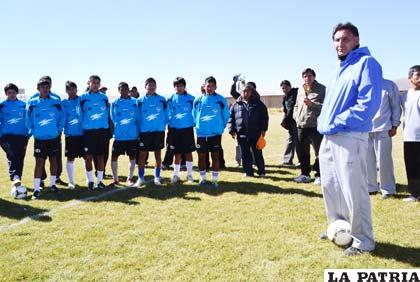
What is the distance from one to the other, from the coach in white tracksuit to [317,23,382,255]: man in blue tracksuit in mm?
3160

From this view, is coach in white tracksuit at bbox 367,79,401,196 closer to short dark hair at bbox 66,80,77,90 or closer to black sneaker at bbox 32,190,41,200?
short dark hair at bbox 66,80,77,90

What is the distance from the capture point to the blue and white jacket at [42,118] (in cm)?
843

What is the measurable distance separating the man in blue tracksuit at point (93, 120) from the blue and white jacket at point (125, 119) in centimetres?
31

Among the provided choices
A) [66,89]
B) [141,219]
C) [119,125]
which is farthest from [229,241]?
[66,89]

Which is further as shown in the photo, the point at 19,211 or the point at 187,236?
the point at 19,211

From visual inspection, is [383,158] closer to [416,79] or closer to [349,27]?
[416,79]

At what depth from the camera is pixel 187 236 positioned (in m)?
5.55

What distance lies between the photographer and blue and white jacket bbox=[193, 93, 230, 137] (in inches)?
357

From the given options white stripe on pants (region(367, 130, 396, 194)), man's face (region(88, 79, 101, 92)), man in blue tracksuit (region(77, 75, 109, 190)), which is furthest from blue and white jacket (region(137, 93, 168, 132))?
white stripe on pants (region(367, 130, 396, 194))

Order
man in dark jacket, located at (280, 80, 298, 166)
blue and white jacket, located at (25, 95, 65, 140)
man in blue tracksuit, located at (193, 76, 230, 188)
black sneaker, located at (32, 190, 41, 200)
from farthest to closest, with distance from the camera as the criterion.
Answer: man in dark jacket, located at (280, 80, 298, 166) < man in blue tracksuit, located at (193, 76, 230, 188) < blue and white jacket, located at (25, 95, 65, 140) < black sneaker, located at (32, 190, 41, 200)

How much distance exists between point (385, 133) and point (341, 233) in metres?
3.49

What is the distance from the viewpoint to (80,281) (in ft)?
13.6

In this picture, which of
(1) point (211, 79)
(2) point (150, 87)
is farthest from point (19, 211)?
(1) point (211, 79)

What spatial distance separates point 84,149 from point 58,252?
14.2ft
